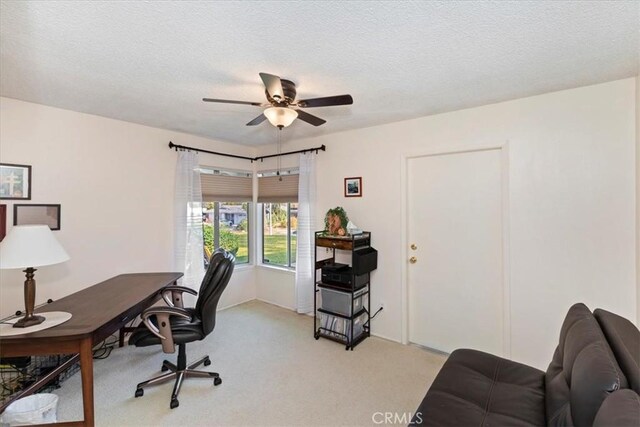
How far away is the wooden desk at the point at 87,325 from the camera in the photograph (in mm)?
1677

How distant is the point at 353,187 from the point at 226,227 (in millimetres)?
2094

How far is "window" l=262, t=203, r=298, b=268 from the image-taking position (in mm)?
4387

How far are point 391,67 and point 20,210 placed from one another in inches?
132

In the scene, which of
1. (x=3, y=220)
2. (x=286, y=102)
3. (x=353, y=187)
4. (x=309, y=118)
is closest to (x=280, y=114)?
(x=286, y=102)

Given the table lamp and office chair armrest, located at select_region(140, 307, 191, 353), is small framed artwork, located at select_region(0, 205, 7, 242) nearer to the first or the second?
the table lamp

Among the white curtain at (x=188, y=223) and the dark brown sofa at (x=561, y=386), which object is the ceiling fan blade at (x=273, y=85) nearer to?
the dark brown sofa at (x=561, y=386)

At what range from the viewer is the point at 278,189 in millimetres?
4293

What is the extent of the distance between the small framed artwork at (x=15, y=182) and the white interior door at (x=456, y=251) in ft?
12.0

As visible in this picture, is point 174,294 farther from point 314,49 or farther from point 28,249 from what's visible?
point 314,49

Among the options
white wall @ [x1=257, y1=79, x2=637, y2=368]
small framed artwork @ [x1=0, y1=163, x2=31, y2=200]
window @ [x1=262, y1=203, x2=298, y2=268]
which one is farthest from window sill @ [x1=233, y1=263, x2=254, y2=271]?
white wall @ [x1=257, y1=79, x2=637, y2=368]

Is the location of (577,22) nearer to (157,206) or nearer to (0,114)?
(157,206)

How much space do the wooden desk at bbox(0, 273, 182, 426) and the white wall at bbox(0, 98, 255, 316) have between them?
511mm

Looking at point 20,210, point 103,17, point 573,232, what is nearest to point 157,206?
point 20,210
